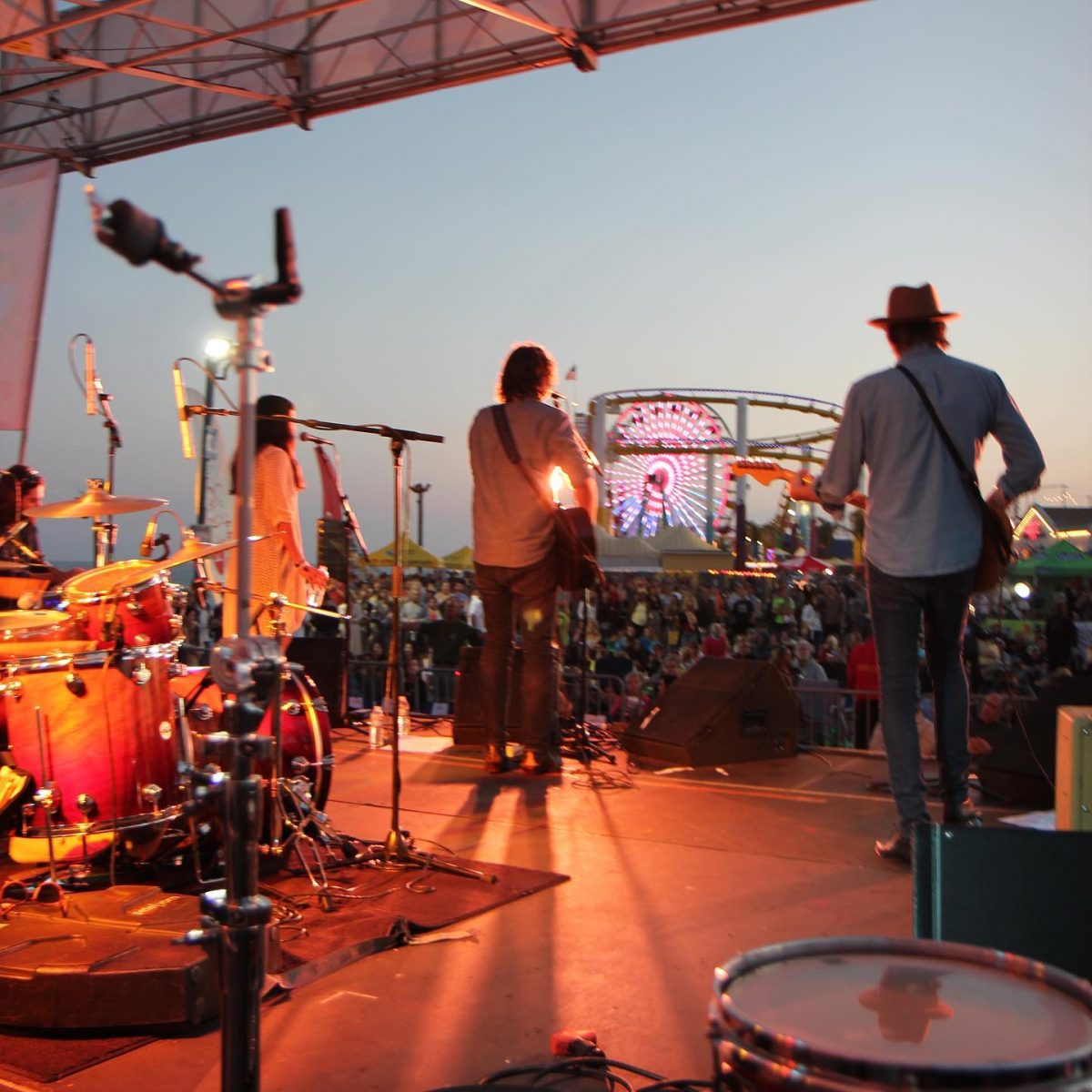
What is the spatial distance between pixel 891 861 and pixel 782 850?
390 millimetres

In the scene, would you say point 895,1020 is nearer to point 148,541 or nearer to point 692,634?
point 148,541

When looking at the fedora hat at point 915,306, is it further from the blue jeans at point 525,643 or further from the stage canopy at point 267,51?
the stage canopy at point 267,51

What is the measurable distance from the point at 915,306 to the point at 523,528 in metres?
2.25

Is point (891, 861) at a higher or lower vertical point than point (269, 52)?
lower

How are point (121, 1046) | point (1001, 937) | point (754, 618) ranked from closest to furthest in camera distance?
point (1001, 937), point (121, 1046), point (754, 618)

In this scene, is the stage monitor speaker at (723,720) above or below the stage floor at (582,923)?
above

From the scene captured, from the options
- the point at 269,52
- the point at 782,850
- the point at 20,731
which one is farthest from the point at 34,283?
the point at 782,850

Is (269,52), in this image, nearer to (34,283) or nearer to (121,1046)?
(34,283)

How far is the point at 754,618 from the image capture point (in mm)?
21578

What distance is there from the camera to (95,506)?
173 inches

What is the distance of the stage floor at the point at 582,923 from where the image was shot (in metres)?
2.48

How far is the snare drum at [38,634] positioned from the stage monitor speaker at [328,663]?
3.66 m

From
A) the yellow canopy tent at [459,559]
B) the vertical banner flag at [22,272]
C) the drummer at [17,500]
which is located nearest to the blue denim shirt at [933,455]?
the drummer at [17,500]

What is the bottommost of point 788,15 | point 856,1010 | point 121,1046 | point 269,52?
point 121,1046
